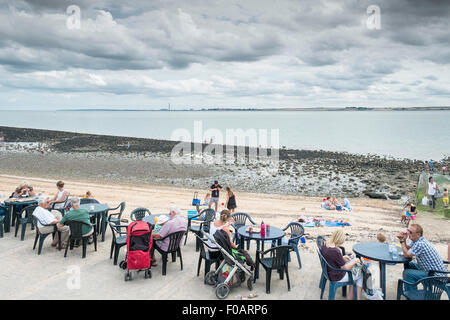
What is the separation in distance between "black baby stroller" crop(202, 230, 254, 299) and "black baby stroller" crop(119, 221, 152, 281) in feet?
4.23

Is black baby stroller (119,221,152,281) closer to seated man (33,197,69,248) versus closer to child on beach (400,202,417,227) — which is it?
seated man (33,197,69,248)

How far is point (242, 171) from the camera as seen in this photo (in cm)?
3288

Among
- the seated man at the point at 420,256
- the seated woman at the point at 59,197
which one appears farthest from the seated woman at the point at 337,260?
the seated woman at the point at 59,197

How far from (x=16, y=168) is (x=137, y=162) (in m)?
11.2

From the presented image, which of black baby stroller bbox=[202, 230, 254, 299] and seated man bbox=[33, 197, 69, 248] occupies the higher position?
seated man bbox=[33, 197, 69, 248]

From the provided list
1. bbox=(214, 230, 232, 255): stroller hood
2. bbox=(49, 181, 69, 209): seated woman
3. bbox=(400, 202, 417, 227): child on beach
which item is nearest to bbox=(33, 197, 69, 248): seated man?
bbox=(49, 181, 69, 209): seated woman

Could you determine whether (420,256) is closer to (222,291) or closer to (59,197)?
(222,291)

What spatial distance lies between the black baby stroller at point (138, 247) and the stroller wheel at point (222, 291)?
160 cm

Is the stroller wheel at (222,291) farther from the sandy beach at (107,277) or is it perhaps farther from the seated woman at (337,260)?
the seated woman at (337,260)

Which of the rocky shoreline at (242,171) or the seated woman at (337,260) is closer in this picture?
the seated woman at (337,260)

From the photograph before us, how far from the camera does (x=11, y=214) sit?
33.0 feet

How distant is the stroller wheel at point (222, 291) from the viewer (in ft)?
20.7

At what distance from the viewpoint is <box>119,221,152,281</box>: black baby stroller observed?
6898 millimetres
